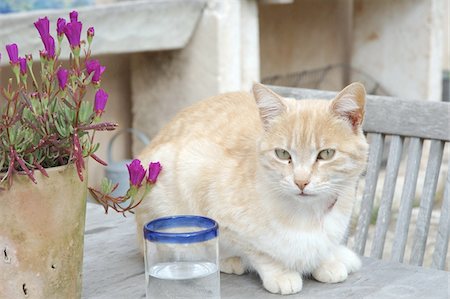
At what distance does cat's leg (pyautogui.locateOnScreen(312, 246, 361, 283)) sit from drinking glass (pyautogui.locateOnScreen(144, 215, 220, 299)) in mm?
197

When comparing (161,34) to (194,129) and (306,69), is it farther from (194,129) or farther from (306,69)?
(194,129)

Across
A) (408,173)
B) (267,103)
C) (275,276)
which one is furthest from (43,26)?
(408,173)

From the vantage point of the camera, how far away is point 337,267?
128cm

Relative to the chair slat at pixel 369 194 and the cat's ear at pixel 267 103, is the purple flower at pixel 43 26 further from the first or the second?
the chair slat at pixel 369 194

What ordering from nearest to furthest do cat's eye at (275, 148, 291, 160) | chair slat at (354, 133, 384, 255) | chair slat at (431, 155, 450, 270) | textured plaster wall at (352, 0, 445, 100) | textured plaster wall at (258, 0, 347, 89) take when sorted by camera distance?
cat's eye at (275, 148, 291, 160), chair slat at (431, 155, 450, 270), chair slat at (354, 133, 384, 255), textured plaster wall at (352, 0, 445, 100), textured plaster wall at (258, 0, 347, 89)

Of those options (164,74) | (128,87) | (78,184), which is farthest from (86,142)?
(128,87)

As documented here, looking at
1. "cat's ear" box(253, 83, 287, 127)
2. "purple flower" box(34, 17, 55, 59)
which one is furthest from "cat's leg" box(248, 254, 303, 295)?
"purple flower" box(34, 17, 55, 59)

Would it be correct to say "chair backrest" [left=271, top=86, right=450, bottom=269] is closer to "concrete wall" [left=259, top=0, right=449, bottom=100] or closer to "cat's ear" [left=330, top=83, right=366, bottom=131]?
"cat's ear" [left=330, top=83, right=366, bottom=131]

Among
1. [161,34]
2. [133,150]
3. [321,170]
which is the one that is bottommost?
[133,150]

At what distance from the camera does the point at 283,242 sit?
1231 mm

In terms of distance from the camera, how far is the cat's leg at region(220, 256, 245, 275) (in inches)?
51.7

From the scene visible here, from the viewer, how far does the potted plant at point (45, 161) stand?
3.38 feet

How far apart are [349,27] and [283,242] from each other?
125 inches

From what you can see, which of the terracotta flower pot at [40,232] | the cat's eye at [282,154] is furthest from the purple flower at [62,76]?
the cat's eye at [282,154]
